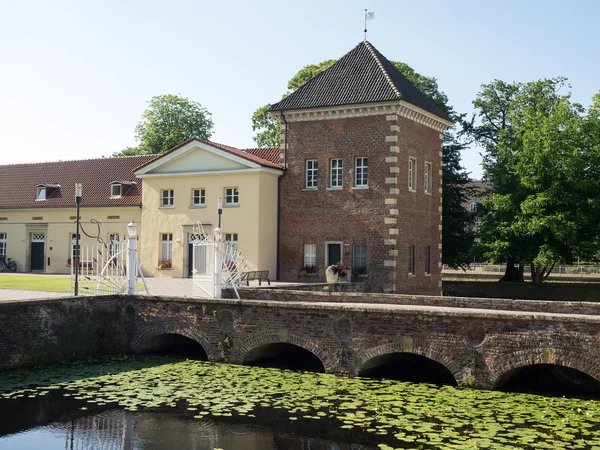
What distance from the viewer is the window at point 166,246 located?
103 ft

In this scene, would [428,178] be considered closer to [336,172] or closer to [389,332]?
[336,172]

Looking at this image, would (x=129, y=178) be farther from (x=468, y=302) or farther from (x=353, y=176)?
(x=468, y=302)

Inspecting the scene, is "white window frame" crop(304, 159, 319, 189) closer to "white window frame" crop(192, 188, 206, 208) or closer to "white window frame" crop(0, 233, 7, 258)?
"white window frame" crop(192, 188, 206, 208)

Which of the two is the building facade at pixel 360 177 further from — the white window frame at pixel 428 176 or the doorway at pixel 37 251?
the doorway at pixel 37 251

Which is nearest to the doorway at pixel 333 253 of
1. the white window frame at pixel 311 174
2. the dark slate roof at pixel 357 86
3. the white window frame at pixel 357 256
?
the white window frame at pixel 357 256

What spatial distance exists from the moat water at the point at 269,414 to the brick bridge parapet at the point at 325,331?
0.60m

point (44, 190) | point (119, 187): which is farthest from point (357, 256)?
point (44, 190)

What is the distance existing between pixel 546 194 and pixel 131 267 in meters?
21.8

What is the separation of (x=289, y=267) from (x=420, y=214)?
572 cm

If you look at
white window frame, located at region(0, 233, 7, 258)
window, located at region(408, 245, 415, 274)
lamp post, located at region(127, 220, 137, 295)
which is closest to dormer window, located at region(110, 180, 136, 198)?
white window frame, located at region(0, 233, 7, 258)

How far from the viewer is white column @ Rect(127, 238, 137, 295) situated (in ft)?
63.1


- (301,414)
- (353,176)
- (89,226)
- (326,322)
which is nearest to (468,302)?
(326,322)

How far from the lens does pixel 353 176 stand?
27953mm

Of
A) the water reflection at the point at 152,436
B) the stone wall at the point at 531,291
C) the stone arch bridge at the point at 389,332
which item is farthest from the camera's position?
the stone wall at the point at 531,291
